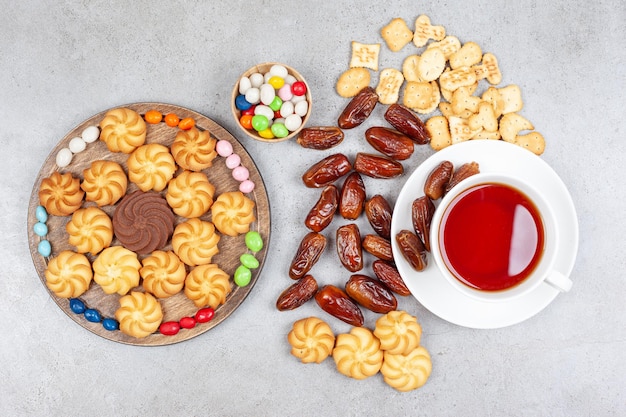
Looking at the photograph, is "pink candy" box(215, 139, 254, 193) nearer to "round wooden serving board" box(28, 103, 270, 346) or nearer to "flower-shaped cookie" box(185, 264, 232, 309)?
"round wooden serving board" box(28, 103, 270, 346)

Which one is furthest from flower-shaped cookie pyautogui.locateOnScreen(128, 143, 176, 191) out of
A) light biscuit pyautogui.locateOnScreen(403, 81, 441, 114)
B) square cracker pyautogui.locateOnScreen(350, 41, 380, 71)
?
light biscuit pyautogui.locateOnScreen(403, 81, 441, 114)

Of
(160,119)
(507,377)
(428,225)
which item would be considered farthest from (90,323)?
(507,377)

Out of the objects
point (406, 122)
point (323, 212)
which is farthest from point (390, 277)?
point (406, 122)

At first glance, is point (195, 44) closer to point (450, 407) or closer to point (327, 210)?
point (327, 210)

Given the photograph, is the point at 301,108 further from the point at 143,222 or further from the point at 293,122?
the point at 143,222

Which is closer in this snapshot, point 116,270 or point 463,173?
point 463,173

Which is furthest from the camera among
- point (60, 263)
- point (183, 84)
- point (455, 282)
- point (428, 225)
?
point (183, 84)
